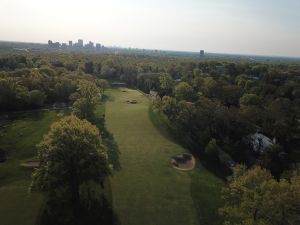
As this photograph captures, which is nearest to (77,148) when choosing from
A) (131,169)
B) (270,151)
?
(131,169)

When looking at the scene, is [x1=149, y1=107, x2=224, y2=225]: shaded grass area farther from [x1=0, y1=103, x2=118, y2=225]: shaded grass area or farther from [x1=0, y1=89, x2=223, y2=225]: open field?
[x1=0, y1=103, x2=118, y2=225]: shaded grass area

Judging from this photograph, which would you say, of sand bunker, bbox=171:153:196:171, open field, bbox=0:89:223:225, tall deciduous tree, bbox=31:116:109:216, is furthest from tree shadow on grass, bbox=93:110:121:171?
tall deciduous tree, bbox=31:116:109:216

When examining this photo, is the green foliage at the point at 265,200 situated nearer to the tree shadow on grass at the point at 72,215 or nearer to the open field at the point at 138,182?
the open field at the point at 138,182

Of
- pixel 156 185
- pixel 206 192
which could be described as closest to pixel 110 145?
pixel 156 185

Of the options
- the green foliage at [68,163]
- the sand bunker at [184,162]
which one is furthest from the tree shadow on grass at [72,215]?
the sand bunker at [184,162]

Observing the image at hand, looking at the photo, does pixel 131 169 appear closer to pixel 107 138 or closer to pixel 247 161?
pixel 107 138

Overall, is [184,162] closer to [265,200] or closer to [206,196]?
[206,196]
